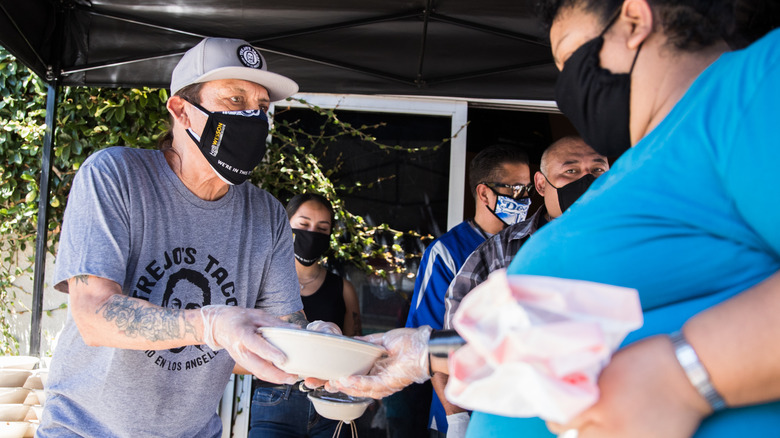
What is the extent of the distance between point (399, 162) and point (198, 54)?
2.89m

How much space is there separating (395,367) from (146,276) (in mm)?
1067

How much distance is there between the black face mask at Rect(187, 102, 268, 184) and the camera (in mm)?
2283

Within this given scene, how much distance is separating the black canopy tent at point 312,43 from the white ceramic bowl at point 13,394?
1.79 ft

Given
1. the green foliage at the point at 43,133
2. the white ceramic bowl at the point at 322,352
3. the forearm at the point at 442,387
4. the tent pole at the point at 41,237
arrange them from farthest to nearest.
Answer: the green foliage at the point at 43,133
the tent pole at the point at 41,237
the forearm at the point at 442,387
the white ceramic bowl at the point at 322,352

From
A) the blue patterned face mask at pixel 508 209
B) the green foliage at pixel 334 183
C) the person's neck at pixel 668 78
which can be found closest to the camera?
A: the person's neck at pixel 668 78

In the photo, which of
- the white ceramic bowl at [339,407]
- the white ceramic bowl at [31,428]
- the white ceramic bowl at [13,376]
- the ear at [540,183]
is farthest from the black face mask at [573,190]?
the white ceramic bowl at [13,376]

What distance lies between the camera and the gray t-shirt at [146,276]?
196 cm

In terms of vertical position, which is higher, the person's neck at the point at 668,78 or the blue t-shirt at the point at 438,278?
the person's neck at the point at 668,78

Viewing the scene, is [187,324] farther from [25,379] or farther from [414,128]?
[414,128]

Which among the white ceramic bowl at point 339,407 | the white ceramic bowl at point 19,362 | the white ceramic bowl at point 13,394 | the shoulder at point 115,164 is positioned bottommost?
the white ceramic bowl at point 13,394

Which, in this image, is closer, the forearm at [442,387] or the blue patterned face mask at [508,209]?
the forearm at [442,387]

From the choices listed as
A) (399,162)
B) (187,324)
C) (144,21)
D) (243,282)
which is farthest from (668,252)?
(399,162)

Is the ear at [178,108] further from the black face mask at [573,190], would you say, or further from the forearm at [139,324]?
the black face mask at [573,190]

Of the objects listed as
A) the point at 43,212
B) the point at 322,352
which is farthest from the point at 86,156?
the point at 322,352
